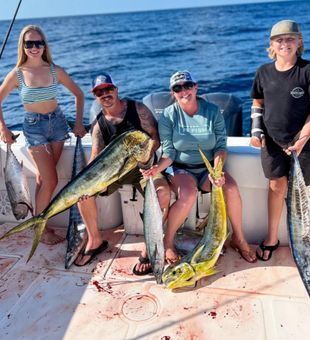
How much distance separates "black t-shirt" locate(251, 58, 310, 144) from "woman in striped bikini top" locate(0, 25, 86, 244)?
56.8 inches

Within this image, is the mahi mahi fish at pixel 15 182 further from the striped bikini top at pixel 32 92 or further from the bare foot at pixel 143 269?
the bare foot at pixel 143 269

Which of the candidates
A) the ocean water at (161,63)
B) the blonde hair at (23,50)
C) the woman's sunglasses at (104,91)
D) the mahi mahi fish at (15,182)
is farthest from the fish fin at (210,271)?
the ocean water at (161,63)

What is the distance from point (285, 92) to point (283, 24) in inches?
16.2

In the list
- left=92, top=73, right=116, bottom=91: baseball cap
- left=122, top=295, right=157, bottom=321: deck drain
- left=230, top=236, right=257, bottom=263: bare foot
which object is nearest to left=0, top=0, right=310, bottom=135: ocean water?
left=230, top=236, right=257, bottom=263: bare foot

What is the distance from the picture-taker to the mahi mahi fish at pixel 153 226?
2.40 m

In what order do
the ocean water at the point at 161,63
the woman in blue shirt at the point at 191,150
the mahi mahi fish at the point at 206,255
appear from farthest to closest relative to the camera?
the ocean water at the point at 161,63 → the woman in blue shirt at the point at 191,150 → the mahi mahi fish at the point at 206,255

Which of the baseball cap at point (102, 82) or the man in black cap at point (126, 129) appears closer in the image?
the baseball cap at point (102, 82)

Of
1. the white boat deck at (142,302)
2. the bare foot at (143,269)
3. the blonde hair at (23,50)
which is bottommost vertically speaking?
the white boat deck at (142,302)

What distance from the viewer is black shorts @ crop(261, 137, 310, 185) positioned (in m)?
2.52

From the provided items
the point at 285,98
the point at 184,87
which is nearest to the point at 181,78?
the point at 184,87

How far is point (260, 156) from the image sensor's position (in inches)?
109

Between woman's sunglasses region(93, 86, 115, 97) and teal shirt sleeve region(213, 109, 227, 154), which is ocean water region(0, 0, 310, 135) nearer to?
teal shirt sleeve region(213, 109, 227, 154)

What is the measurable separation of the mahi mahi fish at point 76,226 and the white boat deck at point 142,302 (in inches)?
5.0

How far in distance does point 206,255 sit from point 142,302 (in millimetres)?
522
